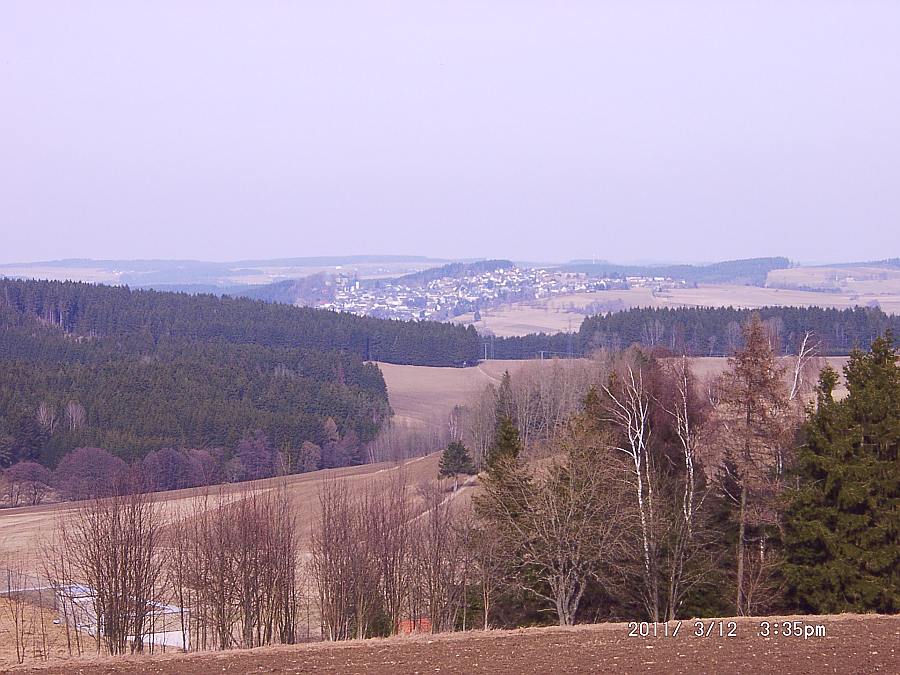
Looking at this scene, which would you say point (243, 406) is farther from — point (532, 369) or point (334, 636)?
point (334, 636)

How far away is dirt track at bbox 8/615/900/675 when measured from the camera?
16.0m

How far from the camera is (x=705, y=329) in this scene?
13125 cm

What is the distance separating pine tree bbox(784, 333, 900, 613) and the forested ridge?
144 feet

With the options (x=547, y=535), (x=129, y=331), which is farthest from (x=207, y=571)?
(x=129, y=331)

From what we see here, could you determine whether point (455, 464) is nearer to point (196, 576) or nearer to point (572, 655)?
point (196, 576)

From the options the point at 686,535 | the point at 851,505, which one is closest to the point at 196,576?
the point at 686,535

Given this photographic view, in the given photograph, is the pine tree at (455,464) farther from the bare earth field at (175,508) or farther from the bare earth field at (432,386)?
the bare earth field at (432,386)

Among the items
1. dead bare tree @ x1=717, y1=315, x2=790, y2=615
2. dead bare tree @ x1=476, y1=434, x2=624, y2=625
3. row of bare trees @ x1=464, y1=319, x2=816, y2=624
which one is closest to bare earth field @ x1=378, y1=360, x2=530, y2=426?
row of bare trees @ x1=464, y1=319, x2=816, y2=624

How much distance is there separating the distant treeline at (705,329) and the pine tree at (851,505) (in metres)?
89.8

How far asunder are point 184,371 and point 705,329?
6956cm

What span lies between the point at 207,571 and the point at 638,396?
12.6 meters

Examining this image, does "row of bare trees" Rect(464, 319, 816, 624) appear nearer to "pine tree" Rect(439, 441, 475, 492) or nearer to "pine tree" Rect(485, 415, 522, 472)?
"pine tree" Rect(485, 415, 522, 472)

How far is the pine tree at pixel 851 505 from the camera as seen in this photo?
23.5 metres

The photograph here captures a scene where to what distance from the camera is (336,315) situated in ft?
525
